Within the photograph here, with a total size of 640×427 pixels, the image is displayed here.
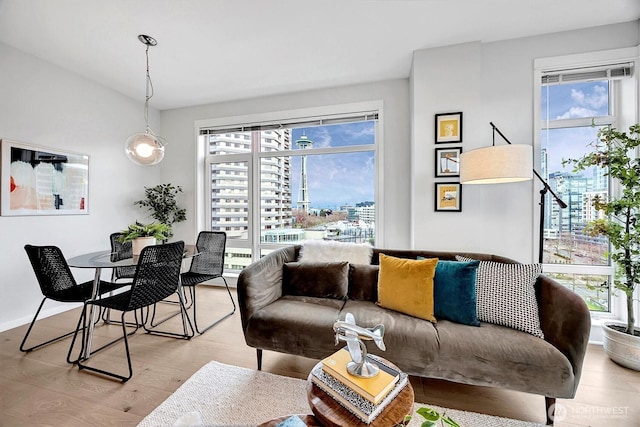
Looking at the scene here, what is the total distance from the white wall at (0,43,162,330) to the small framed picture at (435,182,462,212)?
406 cm

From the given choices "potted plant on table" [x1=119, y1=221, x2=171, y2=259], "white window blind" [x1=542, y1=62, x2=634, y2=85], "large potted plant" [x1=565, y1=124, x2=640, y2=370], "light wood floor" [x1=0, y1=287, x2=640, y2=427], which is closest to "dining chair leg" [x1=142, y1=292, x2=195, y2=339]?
"light wood floor" [x1=0, y1=287, x2=640, y2=427]

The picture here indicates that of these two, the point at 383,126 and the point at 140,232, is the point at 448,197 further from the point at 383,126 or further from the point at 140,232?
the point at 140,232

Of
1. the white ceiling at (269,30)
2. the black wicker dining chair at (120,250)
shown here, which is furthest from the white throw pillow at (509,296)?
the black wicker dining chair at (120,250)

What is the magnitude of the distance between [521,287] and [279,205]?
2.96 metres

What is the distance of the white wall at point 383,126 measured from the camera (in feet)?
10.8

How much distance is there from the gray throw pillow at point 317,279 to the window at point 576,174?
201 centimetres

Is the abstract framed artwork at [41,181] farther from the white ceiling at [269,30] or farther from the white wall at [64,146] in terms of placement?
the white ceiling at [269,30]

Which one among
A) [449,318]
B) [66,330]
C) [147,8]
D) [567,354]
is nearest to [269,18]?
[147,8]

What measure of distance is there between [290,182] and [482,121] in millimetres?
2414

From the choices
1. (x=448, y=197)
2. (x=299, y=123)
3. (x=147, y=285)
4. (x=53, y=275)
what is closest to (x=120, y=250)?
(x=53, y=275)

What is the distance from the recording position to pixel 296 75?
10.8 ft

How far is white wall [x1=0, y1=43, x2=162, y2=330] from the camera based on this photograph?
2.68m

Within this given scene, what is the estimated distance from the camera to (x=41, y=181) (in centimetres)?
291

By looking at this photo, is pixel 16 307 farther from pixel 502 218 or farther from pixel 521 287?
pixel 502 218
